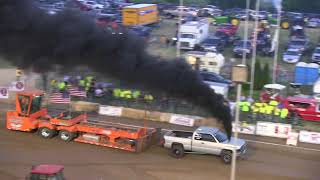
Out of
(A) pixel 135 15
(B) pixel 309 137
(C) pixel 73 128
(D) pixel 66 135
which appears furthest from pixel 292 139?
(A) pixel 135 15

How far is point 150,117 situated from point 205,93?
9.94m

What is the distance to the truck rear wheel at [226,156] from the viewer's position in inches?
830

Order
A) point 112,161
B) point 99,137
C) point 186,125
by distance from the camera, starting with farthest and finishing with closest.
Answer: point 186,125 → point 99,137 → point 112,161

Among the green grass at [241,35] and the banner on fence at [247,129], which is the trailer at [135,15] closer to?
the green grass at [241,35]

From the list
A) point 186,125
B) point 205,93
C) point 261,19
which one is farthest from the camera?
point 261,19

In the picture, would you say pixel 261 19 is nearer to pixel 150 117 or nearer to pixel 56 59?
pixel 150 117

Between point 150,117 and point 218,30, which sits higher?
point 218,30

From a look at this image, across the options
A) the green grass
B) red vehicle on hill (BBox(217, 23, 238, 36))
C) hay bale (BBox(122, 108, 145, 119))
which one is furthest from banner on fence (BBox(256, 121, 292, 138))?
red vehicle on hill (BBox(217, 23, 238, 36))

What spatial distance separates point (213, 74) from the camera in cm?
3416

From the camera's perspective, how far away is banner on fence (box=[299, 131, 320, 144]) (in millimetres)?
24406

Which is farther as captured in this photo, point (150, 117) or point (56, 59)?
point (150, 117)

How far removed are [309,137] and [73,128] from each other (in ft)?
37.8

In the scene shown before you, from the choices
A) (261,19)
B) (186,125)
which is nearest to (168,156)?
(186,125)

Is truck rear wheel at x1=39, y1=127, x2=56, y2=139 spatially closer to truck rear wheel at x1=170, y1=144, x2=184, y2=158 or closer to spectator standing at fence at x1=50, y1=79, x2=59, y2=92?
truck rear wheel at x1=170, y1=144, x2=184, y2=158
